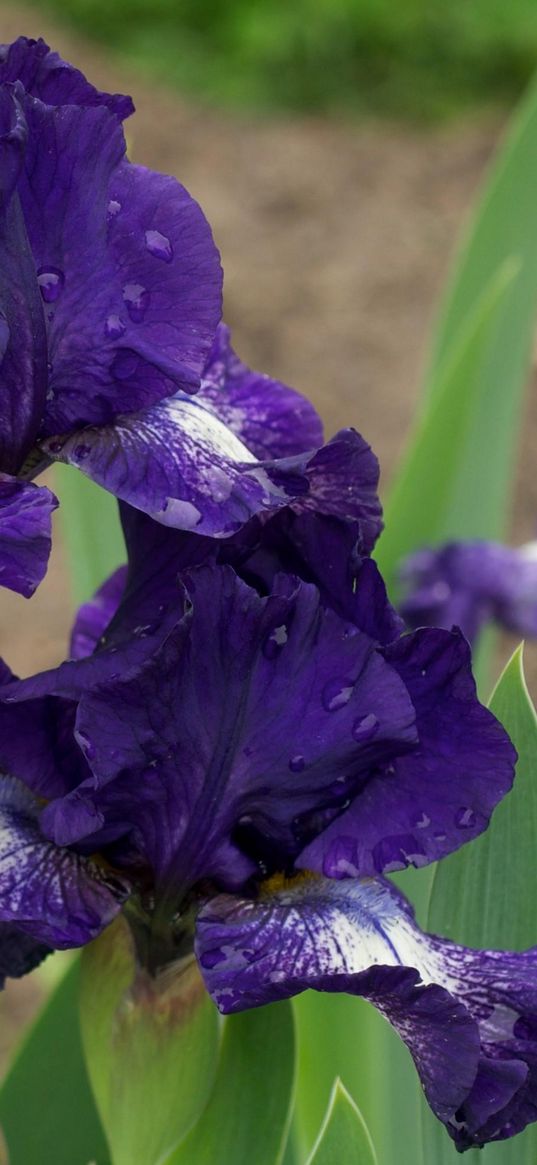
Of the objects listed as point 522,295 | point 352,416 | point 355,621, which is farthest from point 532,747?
point 352,416

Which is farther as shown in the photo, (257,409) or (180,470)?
(257,409)

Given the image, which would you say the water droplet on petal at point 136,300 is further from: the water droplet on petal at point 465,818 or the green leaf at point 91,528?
the green leaf at point 91,528

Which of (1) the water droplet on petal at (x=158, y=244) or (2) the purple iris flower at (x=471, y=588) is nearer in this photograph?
(1) the water droplet on petal at (x=158, y=244)

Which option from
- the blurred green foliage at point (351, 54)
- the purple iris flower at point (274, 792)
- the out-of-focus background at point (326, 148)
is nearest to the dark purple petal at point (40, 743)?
the purple iris flower at point (274, 792)

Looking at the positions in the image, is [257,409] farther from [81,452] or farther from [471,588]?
[471,588]

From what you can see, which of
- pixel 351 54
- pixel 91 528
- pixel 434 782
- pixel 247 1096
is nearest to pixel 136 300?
pixel 434 782

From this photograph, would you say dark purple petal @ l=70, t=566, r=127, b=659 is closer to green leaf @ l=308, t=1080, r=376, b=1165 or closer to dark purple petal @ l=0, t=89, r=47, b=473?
dark purple petal @ l=0, t=89, r=47, b=473

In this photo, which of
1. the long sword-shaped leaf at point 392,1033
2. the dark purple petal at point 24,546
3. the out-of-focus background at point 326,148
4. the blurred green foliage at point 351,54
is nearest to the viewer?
the dark purple petal at point 24,546
